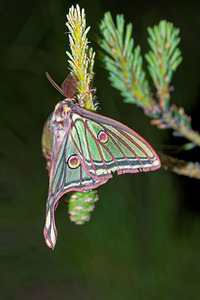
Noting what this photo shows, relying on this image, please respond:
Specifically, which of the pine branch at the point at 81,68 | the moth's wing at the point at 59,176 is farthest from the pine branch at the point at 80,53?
the moth's wing at the point at 59,176

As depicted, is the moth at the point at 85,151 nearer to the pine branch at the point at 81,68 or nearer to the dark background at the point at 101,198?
the pine branch at the point at 81,68

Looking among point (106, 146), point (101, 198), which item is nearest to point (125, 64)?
point (106, 146)

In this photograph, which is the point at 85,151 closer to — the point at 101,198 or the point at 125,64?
the point at 125,64

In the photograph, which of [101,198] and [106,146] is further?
[101,198]

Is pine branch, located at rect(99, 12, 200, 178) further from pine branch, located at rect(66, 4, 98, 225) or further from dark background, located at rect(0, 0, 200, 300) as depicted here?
dark background, located at rect(0, 0, 200, 300)

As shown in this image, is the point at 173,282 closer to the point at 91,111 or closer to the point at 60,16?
the point at 91,111

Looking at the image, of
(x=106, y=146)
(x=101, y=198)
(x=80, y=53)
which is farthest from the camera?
(x=101, y=198)
